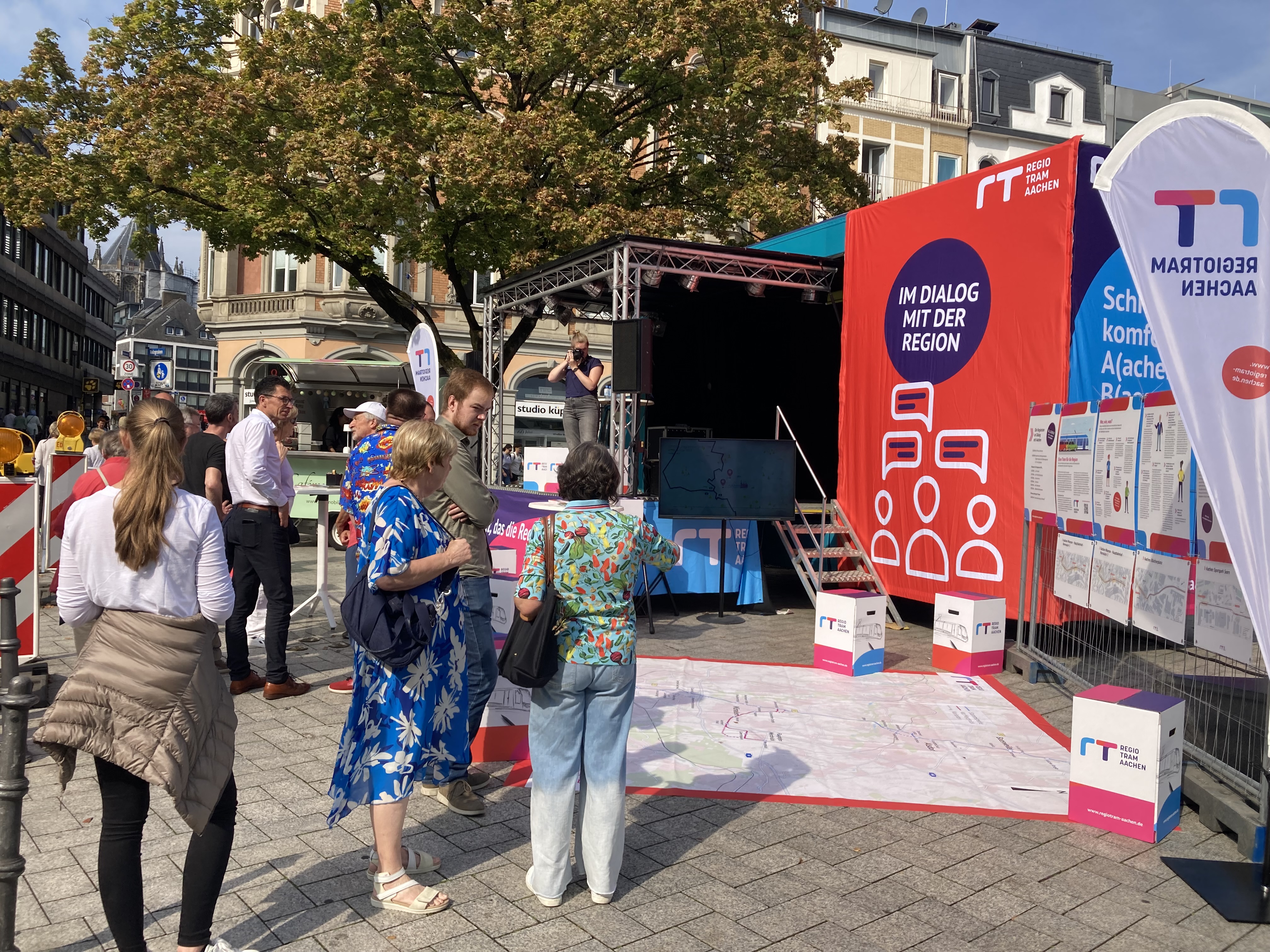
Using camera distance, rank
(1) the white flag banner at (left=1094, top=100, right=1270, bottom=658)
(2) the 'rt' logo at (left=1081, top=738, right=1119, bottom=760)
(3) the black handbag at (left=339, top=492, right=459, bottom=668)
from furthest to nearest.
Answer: (2) the 'rt' logo at (left=1081, top=738, right=1119, bottom=760)
(1) the white flag banner at (left=1094, top=100, right=1270, bottom=658)
(3) the black handbag at (left=339, top=492, right=459, bottom=668)

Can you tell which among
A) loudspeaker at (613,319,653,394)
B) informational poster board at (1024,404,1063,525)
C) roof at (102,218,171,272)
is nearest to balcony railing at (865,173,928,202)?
loudspeaker at (613,319,653,394)

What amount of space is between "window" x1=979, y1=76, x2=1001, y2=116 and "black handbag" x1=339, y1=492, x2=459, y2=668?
1502 inches

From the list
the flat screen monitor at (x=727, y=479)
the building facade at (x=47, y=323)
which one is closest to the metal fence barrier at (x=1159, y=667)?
the flat screen monitor at (x=727, y=479)

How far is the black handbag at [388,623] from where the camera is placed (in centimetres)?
320

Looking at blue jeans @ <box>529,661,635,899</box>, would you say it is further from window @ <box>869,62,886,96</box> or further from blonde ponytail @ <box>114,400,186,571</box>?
window @ <box>869,62,886,96</box>

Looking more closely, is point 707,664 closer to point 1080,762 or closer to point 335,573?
point 1080,762

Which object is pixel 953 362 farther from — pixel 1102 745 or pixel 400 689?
pixel 400 689

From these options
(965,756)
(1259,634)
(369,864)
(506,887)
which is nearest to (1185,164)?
(1259,634)

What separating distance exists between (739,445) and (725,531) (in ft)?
2.79

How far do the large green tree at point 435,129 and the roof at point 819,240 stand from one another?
2.92 meters

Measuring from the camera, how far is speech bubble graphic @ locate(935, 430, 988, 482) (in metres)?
8.38

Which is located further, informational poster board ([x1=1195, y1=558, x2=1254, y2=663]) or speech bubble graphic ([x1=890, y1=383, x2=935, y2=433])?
speech bubble graphic ([x1=890, y1=383, x2=935, y2=433])

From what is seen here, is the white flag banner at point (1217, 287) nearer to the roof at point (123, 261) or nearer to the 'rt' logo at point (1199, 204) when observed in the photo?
the 'rt' logo at point (1199, 204)

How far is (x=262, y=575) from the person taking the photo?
19.1 feet
